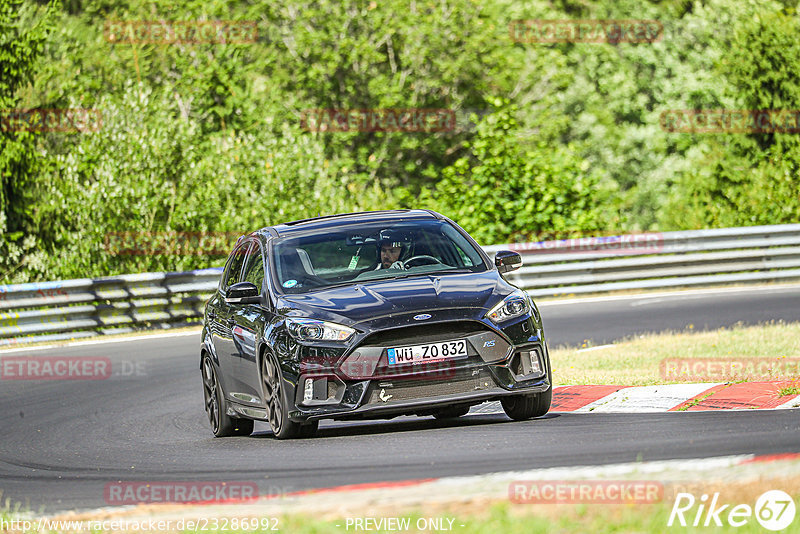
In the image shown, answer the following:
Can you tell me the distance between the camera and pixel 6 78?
24.7 m

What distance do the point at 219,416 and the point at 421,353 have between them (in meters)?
2.70

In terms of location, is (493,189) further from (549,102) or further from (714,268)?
(549,102)

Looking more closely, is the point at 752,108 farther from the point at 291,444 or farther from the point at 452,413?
the point at 291,444

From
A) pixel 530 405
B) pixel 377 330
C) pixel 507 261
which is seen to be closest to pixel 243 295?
pixel 377 330

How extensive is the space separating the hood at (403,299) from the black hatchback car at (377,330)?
11 mm

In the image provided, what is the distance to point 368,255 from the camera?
32.5 ft

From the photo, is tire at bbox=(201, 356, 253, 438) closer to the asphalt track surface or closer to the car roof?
the asphalt track surface

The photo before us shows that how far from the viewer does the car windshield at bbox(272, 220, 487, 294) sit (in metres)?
9.69

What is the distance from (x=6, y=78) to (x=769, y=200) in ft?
51.9

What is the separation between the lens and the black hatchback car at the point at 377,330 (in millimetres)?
8625

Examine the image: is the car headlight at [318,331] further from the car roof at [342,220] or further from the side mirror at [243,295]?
the car roof at [342,220]

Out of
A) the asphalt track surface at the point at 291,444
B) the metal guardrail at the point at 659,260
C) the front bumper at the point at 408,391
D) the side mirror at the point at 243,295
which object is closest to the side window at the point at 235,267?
the side mirror at the point at 243,295

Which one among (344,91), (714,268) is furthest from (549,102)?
(714,268)

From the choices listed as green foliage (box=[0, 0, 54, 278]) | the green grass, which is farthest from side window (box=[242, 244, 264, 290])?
green foliage (box=[0, 0, 54, 278])
